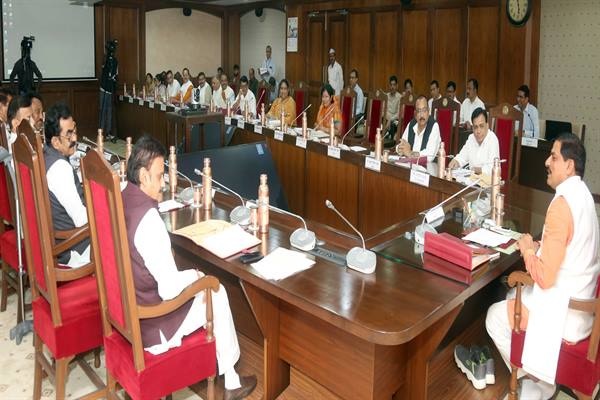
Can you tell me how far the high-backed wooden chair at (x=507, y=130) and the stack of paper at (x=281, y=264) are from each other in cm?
283

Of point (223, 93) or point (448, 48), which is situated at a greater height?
point (448, 48)

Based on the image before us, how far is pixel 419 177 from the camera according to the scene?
3.37m

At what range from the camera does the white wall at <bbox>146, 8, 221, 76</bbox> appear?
10.8 meters

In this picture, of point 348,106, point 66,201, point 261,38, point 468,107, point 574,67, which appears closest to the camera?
point 66,201

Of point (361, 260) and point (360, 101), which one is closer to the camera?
point (361, 260)

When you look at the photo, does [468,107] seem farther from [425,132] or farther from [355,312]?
[355,312]

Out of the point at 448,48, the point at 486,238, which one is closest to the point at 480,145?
the point at 486,238

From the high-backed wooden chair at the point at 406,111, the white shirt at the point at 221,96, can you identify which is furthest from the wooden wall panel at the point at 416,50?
the white shirt at the point at 221,96

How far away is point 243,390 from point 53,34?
8813 millimetres

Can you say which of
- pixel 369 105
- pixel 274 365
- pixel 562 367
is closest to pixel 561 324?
pixel 562 367

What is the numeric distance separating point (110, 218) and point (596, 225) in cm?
161

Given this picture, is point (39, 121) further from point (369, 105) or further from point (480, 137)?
point (369, 105)

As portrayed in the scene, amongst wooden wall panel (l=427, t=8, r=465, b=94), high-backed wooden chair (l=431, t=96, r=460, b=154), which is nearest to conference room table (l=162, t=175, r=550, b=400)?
high-backed wooden chair (l=431, t=96, r=460, b=154)

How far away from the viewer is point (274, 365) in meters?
2.21
